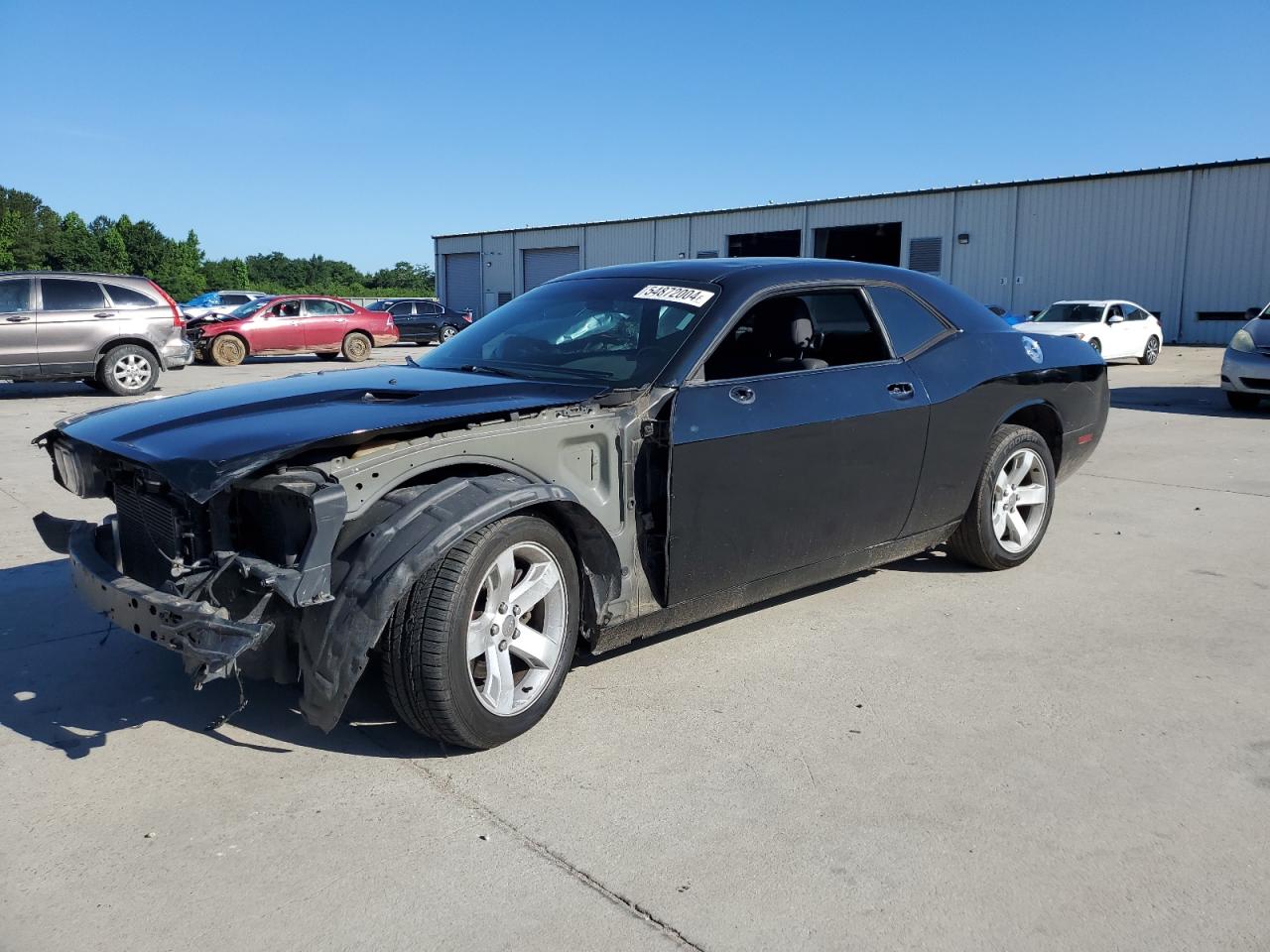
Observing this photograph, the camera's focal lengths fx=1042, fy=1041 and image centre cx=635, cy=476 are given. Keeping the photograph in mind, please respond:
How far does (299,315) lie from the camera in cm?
2198

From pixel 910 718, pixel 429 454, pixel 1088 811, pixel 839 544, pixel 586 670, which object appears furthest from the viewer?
pixel 839 544

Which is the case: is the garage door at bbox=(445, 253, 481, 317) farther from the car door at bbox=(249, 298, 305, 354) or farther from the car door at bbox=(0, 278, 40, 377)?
the car door at bbox=(0, 278, 40, 377)

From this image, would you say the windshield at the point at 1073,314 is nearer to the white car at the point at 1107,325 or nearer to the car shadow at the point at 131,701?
the white car at the point at 1107,325

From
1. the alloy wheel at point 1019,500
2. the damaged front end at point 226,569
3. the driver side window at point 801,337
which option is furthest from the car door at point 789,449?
the damaged front end at point 226,569

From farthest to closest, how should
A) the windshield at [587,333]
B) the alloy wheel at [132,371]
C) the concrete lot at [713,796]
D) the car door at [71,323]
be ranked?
the alloy wheel at [132,371], the car door at [71,323], the windshield at [587,333], the concrete lot at [713,796]

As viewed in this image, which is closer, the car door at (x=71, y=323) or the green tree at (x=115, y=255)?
the car door at (x=71, y=323)

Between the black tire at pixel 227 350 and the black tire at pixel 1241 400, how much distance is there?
57.2ft

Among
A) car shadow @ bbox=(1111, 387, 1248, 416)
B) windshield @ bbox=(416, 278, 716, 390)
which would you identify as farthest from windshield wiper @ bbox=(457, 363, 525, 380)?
car shadow @ bbox=(1111, 387, 1248, 416)

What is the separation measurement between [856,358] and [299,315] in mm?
19368

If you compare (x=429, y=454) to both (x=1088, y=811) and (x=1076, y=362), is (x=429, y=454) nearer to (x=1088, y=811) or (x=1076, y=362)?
(x=1088, y=811)

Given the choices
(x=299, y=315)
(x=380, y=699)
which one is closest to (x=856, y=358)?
(x=380, y=699)

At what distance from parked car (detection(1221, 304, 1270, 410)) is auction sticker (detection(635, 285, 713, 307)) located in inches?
439

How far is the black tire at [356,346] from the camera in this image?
74.8ft

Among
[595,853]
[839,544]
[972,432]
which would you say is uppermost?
[972,432]
